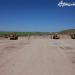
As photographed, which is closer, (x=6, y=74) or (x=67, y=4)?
(x=6, y=74)

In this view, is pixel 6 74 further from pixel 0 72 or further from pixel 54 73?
pixel 54 73

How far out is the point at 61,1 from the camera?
5541cm

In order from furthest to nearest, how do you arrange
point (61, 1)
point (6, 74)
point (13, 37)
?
point (13, 37) < point (61, 1) < point (6, 74)

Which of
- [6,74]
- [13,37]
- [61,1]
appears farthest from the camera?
[13,37]

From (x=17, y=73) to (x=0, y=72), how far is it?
0.89m

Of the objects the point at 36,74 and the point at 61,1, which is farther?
the point at 61,1

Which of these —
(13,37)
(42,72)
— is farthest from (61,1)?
(42,72)

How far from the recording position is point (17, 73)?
10.3 metres

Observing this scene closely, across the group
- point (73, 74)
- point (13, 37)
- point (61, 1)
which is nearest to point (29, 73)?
point (73, 74)

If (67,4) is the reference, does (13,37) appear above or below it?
below

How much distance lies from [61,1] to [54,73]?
4654 cm

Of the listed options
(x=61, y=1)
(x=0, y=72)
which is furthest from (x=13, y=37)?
(x=0, y=72)

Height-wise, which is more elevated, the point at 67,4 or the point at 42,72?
the point at 67,4

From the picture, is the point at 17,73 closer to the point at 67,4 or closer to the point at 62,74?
the point at 62,74
